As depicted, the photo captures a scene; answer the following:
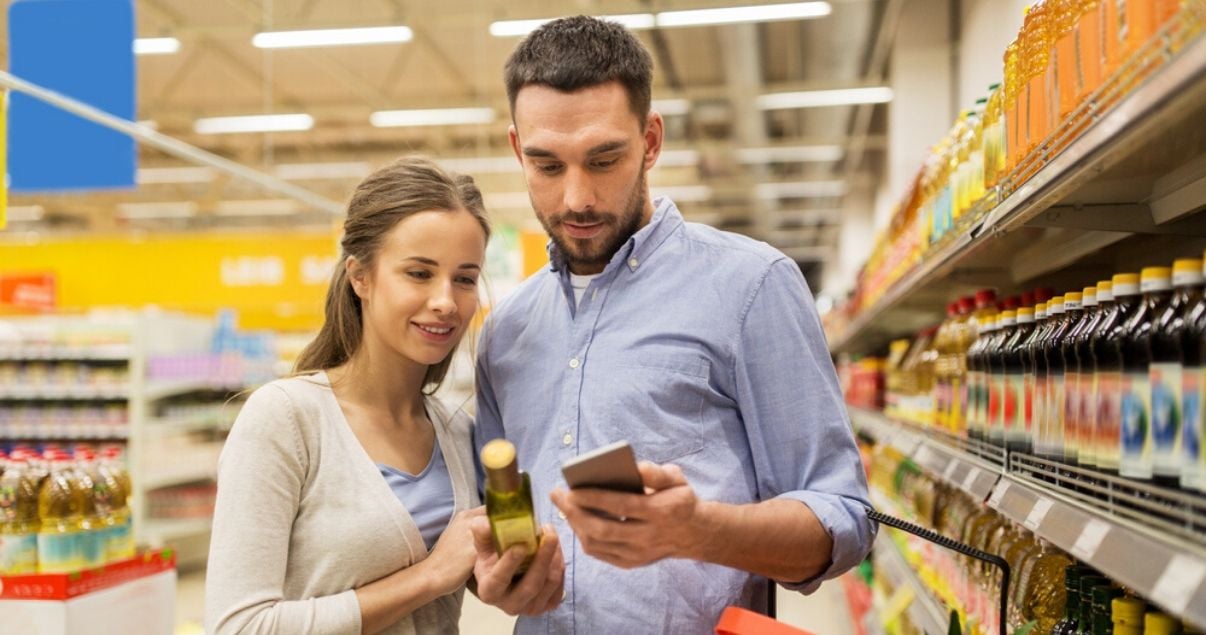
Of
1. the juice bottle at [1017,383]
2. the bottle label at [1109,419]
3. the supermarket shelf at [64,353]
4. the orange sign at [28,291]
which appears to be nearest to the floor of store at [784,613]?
the supermarket shelf at [64,353]

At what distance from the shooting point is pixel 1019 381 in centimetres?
210

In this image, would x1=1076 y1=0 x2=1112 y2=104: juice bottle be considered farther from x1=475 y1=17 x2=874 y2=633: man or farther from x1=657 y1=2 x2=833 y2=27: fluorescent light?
x1=657 y1=2 x2=833 y2=27: fluorescent light

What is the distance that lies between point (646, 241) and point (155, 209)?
21291mm

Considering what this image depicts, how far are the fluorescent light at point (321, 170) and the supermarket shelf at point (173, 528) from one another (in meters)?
8.78

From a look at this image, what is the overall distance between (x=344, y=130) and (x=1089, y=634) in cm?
1503

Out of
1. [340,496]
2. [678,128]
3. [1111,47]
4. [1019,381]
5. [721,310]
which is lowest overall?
[340,496]

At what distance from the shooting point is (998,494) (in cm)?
202

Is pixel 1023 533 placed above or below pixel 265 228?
below

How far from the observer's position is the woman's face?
188cm

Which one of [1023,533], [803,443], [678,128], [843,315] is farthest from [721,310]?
[678,128]

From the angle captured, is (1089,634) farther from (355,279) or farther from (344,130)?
(344,130)

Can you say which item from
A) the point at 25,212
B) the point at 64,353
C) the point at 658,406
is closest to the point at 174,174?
the point at 25,212

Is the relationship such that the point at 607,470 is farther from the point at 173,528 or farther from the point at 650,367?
the point at 173,528

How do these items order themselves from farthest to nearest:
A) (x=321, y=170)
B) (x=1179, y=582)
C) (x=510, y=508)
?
(x=321, y=170)
(x=510, y=508)
(x=1179, y=582)
